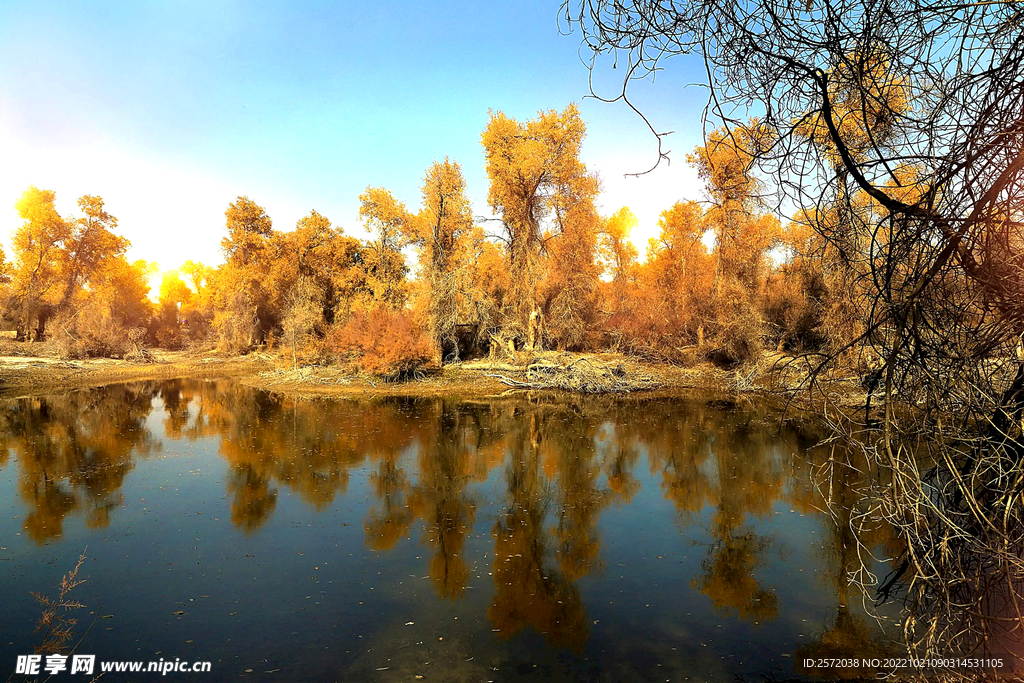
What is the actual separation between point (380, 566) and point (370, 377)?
56.2 feet

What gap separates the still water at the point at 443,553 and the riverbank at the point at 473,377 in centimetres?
758

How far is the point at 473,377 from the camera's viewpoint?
24516mm

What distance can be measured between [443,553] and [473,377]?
57.5 feet

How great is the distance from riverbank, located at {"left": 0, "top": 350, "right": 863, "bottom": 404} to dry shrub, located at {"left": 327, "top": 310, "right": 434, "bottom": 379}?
574 mm

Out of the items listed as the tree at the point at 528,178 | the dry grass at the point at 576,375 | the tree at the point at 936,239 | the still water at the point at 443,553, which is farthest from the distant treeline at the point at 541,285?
the tree at the point at 936,239

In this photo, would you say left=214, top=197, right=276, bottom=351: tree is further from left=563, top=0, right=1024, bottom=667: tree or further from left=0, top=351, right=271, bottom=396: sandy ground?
left=563, top=0, right=1024, bottom=667: tree

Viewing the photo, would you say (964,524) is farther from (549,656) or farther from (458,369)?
(458,369)

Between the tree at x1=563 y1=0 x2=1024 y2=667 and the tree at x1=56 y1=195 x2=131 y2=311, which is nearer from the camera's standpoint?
the tree at x1=563 y1=0 x2=1024 y2=667

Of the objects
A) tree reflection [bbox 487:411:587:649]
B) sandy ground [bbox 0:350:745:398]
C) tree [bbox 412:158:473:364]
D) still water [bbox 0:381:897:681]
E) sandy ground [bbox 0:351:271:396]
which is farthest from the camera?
tree [bbox 412:158:473:364]

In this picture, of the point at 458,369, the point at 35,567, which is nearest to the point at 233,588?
the point at 35,567

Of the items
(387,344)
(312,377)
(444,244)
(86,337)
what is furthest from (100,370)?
(444,244)

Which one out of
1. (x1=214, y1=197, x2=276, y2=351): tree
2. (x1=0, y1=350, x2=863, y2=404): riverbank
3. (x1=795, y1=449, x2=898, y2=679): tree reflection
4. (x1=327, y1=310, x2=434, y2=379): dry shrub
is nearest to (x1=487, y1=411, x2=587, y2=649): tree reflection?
(x1=795, y1=449, x2=898, y2=679): tree reflection

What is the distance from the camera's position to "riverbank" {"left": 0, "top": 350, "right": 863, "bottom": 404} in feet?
69.2

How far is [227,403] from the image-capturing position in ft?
63.9
